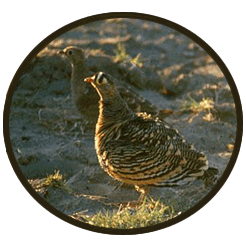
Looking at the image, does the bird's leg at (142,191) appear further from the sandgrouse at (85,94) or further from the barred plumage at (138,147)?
the sandgrouse at (85,94)

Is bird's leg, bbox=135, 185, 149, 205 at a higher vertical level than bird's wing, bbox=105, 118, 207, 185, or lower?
lower

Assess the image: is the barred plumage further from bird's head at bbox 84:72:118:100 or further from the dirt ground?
the dirt ground

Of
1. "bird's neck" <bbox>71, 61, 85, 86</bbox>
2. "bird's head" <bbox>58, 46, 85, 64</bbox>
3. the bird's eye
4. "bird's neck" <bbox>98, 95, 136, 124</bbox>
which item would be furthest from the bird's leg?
"bird's head" <bbox>58, 46, 85, 64</bbox>

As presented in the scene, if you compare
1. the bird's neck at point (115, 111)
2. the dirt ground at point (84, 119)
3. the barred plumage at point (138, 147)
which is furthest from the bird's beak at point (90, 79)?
the dirt ground at point (84, 119)

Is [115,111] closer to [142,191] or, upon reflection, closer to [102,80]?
[102,80]

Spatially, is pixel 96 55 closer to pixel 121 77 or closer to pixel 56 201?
pixel 121 77

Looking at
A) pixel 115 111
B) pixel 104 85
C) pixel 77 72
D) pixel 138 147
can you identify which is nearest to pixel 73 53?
pixel 77 72
